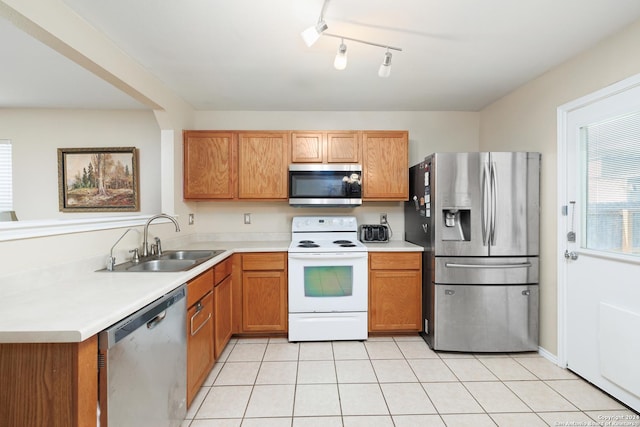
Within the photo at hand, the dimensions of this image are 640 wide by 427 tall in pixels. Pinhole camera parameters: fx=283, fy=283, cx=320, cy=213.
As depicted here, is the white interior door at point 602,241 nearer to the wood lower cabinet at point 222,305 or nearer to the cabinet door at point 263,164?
the cabinet door at point 263,164

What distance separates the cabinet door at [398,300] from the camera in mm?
2719

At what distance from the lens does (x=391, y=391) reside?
194cm

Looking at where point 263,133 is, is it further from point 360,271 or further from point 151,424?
point 151,424

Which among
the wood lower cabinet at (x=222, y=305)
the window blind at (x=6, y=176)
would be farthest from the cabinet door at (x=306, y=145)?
the window blind at (x=6, y=176)

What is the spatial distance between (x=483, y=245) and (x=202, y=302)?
2.26 m

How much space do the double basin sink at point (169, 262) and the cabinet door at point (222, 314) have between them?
11.4 inches

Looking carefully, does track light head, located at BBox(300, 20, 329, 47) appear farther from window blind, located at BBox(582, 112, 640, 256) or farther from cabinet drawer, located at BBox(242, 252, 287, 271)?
window blind, located at BBox(582, 112, 640, 256)

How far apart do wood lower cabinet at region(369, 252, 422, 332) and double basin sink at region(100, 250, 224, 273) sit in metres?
1.54

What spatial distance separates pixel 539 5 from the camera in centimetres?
157

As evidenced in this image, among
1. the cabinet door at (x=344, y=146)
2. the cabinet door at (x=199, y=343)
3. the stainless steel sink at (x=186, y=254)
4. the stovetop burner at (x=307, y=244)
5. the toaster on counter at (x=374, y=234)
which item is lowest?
the cabinet door at (x=199, y=343)

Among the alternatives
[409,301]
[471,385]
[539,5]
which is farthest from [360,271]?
[539,5]

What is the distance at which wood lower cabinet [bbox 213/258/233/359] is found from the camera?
2.20 meters

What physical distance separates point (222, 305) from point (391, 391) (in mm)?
1440

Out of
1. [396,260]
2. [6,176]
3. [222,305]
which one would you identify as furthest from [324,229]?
[6,176]
